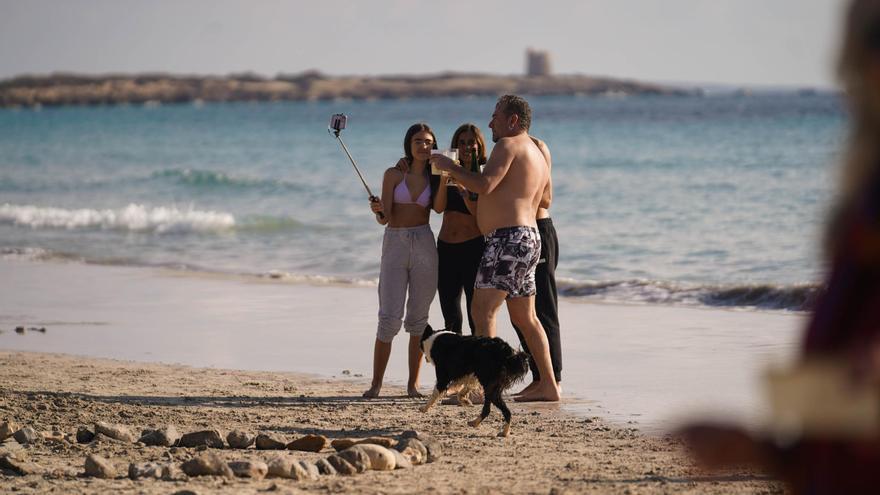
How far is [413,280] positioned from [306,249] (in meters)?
10.2

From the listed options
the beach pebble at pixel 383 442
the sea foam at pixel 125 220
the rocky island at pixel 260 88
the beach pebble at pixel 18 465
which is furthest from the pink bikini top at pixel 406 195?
the rocky island at pixel 260 88

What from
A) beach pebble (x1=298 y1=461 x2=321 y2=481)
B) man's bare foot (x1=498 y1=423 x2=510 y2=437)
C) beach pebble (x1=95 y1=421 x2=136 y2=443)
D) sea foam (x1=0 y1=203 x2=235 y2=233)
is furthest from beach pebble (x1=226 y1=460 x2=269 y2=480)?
sea foam (x1=0 y1=203 x2=235 y2=233)

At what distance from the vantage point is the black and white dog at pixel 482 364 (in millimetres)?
6129

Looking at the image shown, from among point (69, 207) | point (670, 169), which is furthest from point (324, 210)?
point (670, 169)

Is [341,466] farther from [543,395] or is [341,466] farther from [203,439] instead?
[543,395]

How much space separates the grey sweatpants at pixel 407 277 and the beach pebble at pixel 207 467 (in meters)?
2.47

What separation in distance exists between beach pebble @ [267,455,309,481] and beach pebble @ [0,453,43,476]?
3.36 feet

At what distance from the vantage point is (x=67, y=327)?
1059 centimetres

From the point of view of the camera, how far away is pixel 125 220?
21688 millimetres

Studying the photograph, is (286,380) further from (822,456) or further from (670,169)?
(670,169)

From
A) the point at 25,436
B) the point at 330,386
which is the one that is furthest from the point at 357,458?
the point at 330,386

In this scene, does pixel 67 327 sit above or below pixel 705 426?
below

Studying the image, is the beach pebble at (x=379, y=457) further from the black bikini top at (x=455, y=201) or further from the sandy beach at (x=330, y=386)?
the black bikini top at (x=455, y=201)

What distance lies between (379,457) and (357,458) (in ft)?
0.34
